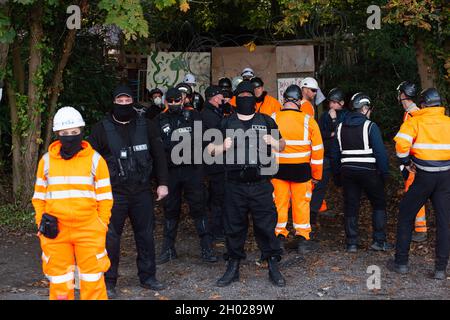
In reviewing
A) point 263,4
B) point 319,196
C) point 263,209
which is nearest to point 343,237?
point 319,196

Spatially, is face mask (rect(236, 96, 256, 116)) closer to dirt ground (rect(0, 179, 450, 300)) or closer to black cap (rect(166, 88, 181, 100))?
black cap (rect(166, 88, 181, 100))

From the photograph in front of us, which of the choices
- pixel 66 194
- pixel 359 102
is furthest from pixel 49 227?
pixel 359 102

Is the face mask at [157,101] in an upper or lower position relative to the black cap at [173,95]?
lower

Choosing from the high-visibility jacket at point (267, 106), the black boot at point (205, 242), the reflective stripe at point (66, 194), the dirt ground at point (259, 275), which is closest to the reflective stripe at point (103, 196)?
the reflective stripe at point (66, 194)

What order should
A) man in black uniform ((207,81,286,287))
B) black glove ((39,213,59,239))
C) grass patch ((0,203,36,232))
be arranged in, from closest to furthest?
black glove ((39,213,59,239)), man in black uniform ((207,81,286,287)), grass patch ((0,203,36,232))

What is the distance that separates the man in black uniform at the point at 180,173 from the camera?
786 centimetres

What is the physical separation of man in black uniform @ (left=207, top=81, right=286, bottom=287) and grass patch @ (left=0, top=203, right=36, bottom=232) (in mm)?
Result: 3710

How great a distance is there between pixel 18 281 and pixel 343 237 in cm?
432

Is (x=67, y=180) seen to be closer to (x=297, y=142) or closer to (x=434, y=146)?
(x=297, y=142)

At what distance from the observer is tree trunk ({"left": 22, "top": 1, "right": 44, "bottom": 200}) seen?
9570 mm

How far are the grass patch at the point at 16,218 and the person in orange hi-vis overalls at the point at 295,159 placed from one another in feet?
12.2

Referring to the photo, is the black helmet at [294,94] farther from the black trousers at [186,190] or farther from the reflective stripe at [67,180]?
the reflective stripe at [67,180]

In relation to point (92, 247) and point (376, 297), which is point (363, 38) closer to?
point (376, 297)

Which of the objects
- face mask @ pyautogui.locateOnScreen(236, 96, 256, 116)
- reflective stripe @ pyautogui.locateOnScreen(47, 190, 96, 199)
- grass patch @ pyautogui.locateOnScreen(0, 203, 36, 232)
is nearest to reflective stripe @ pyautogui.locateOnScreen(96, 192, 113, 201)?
reflective stripe @ pyautogui.locateOnScreen(47, 190, 96, 199)
